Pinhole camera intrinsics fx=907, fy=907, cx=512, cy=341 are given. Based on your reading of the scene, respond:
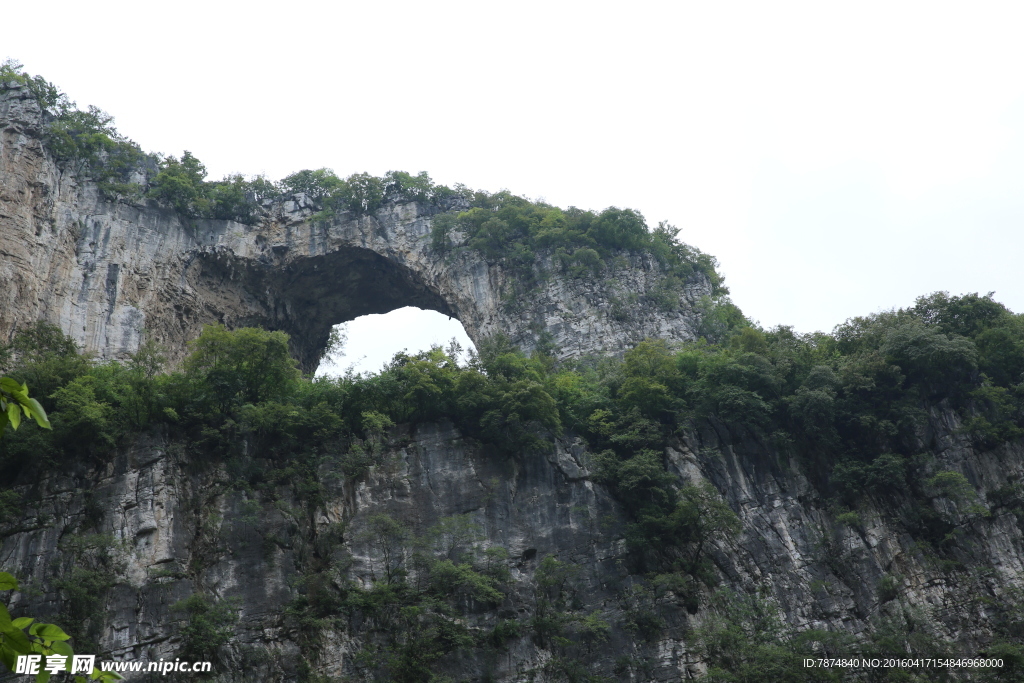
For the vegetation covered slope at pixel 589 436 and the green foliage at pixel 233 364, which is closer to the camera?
the vegetation covered slope at pixel 589 436

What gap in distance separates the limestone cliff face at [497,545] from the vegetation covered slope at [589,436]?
0.24 m

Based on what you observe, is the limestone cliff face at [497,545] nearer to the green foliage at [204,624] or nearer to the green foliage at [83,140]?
the green foliage at [204,624]

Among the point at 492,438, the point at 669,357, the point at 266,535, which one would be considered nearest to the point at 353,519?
the point at 266,535

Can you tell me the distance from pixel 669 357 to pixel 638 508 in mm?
4294

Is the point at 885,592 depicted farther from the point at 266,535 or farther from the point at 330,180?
the point at 330,180

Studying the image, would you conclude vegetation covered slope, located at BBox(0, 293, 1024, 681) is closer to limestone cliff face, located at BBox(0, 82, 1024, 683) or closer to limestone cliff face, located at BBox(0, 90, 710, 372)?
limestone cliff face, located at BBox(0, 82, 1024, 683)

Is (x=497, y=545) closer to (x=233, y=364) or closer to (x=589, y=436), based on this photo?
(x=589, y=436)

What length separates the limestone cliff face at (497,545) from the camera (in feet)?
53.7

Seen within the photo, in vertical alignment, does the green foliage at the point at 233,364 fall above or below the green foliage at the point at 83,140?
below

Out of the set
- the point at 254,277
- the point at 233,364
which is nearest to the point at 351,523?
the point at 233,364

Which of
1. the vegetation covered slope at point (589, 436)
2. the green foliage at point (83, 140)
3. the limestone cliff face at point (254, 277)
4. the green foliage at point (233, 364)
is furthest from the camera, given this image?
the green foliage at point (83, 140)

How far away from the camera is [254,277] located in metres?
27.2

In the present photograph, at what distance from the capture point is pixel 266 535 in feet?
58.2

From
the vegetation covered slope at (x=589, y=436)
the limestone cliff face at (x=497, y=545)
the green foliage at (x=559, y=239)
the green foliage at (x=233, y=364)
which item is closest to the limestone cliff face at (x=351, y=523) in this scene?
the limestone cliff face at (x=497, y=545)
